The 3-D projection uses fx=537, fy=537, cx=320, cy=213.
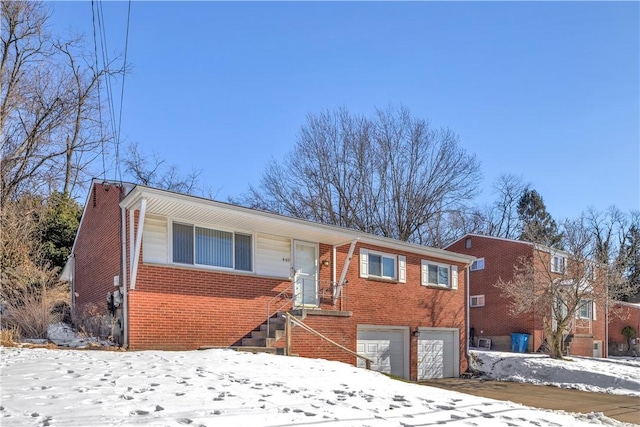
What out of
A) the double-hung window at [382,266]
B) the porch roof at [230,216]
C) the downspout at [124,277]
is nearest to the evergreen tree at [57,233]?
the downspout at [124,277]

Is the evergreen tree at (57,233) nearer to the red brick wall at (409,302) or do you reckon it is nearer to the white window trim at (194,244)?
the white window trim at (194,244)

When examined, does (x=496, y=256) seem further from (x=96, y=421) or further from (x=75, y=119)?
(x=96, y=421)

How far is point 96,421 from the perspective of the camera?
18.6 feet

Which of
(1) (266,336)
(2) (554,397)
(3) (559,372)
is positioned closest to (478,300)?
(3) (559,372)

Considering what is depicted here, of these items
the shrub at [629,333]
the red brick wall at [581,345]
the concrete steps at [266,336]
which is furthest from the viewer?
the shrub at [629,333]

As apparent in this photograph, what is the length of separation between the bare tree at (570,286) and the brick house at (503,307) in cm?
199

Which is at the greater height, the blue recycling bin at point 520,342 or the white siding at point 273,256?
the white siding at point 273,256

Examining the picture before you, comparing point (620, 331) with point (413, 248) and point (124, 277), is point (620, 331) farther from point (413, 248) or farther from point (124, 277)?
point (124, 277)

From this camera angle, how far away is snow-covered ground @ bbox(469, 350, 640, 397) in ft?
60.3

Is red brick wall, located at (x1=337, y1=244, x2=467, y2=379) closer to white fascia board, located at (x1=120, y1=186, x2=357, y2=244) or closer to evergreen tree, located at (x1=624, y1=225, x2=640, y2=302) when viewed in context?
white fascia board, located at (x1=120, y1=186, x2=357, y2=244)

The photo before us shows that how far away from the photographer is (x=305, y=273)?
53.9ft

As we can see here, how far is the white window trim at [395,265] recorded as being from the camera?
18.0m

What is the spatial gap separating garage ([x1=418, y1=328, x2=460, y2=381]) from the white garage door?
3.41 ft

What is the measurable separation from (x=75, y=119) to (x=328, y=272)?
1704 centimetres
